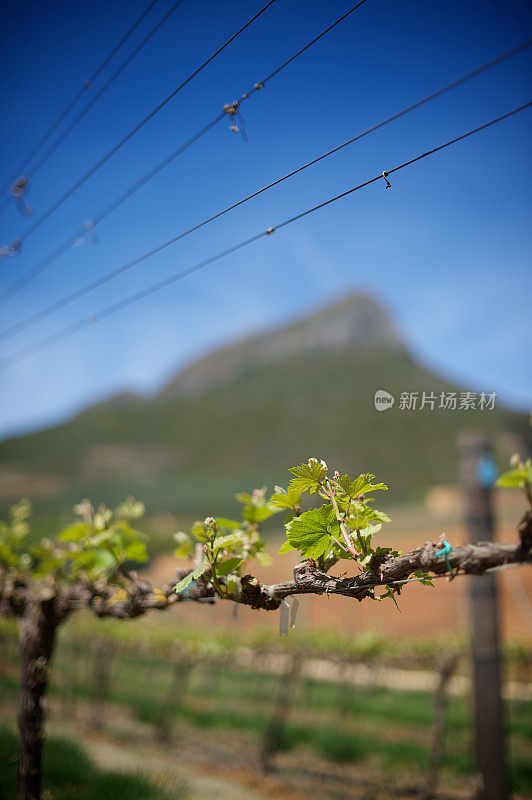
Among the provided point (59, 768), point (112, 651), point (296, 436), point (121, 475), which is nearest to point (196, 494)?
point (121, 475)

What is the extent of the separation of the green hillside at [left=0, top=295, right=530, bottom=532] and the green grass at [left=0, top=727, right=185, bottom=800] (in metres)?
36.8

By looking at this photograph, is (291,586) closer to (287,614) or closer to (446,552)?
(287,614)

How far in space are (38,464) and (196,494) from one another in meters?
17.6

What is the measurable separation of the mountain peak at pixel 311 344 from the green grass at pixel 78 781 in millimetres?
73312

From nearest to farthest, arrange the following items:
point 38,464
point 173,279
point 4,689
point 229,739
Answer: point 173,279 < point 229,739 < point 4,689 < point 38,464

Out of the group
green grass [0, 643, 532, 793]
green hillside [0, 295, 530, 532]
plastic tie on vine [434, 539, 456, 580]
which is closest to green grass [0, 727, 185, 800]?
green grass [0, 643, 532, 793]

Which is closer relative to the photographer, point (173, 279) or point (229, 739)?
point (173, 279)

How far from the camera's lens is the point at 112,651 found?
963cm

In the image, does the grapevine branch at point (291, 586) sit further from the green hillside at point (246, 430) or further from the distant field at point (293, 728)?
the green hillside at point (246, 430)

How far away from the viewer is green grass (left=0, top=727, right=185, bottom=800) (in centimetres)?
396

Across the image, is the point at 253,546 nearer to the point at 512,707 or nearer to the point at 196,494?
the point at 512,707

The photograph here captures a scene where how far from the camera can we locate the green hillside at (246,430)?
52281mm

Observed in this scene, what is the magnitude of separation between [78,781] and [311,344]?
3373 inches

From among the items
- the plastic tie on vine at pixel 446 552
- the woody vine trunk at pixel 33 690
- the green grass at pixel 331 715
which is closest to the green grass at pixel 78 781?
the woody vine trunk at pixel 33 690
